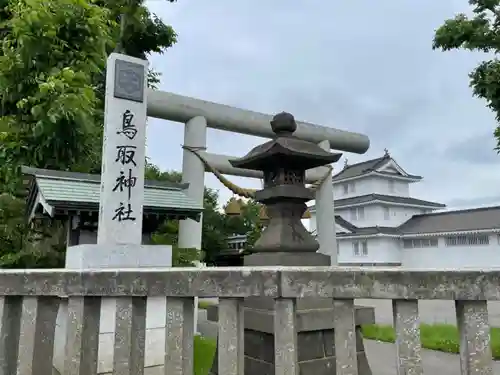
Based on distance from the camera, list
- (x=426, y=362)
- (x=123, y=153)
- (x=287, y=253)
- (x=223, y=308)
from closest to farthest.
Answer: (x=223, y=308), (x=287, y=253), (x=123, y=153), (x=426, y=362)

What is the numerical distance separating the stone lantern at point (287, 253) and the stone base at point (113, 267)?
50.5 inches

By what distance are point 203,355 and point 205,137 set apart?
488cm

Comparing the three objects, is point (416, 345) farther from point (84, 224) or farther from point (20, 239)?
point (20, 239)

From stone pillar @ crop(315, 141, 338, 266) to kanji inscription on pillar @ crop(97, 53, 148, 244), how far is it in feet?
22.7

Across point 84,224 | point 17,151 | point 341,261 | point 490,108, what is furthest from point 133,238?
point 341,261

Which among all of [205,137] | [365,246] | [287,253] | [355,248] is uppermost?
[205,137]

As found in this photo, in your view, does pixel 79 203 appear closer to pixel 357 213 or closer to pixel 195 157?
pixel 195 157

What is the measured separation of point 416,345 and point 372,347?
716 cm

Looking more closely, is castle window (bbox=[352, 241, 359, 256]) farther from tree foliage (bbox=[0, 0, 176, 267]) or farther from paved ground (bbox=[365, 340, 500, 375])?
tree foliage (bbox=[0, 0, 176, 267])

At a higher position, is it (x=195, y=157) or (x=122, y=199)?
(x=195, y=157)

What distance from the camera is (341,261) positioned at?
3091cm

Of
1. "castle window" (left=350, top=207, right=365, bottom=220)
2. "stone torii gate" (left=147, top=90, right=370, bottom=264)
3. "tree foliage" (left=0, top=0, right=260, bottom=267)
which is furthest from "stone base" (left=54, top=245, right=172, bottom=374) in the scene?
"castle window" (left=350, top=207, right=365, bottom=220)

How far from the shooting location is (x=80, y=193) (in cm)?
626

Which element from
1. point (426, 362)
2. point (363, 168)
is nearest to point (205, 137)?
point (426, 362)
